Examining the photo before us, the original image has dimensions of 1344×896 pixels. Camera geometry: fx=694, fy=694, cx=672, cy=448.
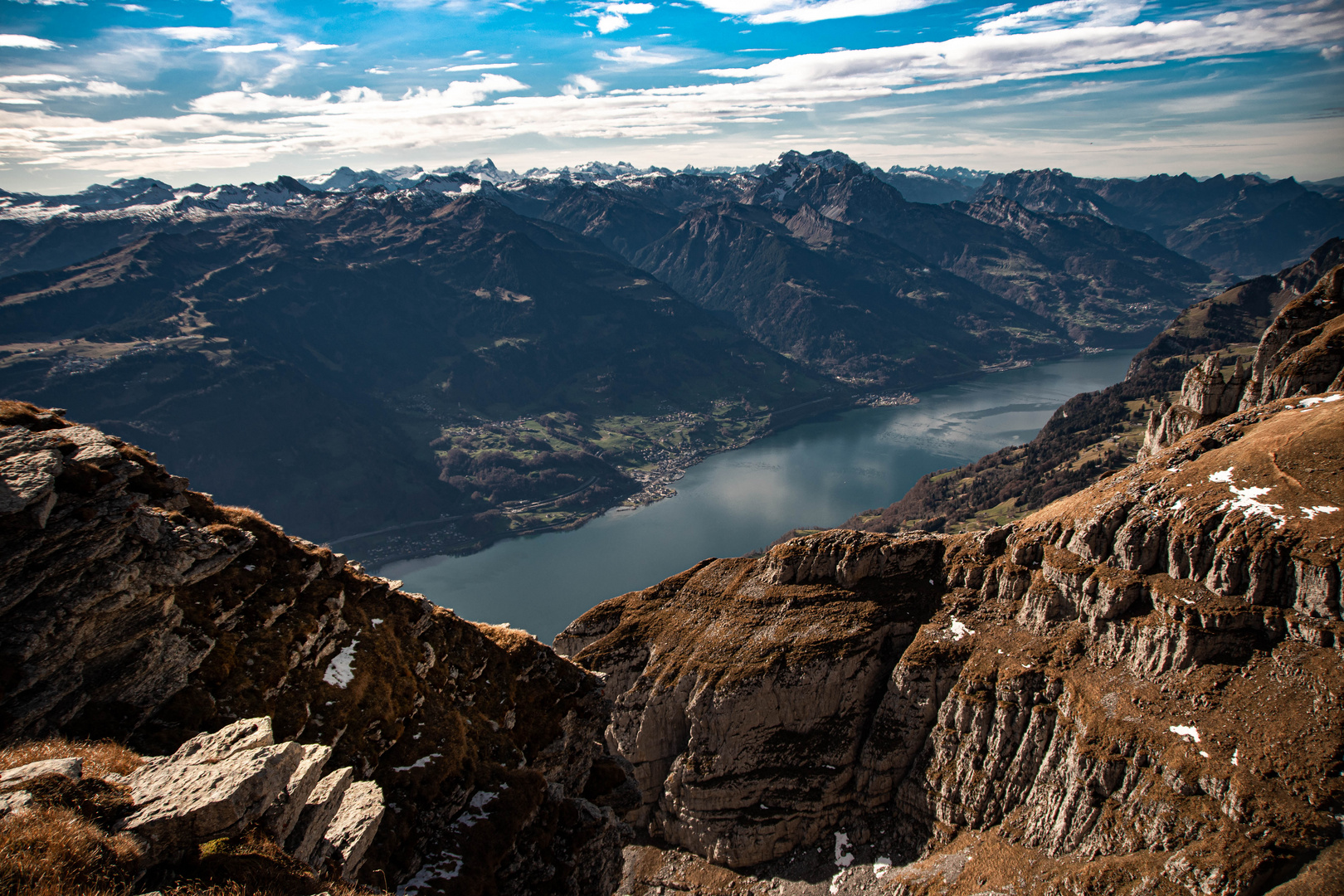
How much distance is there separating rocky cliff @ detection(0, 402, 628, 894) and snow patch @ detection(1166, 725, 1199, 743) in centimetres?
3433

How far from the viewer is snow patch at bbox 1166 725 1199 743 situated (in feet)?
138

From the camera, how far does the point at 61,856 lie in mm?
14961

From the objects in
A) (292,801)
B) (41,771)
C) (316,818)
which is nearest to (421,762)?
(316,818)

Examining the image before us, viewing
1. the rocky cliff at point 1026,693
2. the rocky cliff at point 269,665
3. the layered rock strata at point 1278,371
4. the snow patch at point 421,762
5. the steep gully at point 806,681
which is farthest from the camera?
the layered rock strata at point 1278,371

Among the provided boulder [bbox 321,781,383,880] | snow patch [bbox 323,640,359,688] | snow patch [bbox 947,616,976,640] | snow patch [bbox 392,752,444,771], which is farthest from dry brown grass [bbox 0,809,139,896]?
snow patch [bbox 947,616,976,640]

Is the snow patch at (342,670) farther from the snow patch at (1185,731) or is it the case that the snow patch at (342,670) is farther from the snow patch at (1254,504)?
the snow patch at (1254,504)

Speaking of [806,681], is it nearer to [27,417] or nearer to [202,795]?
[202,795]

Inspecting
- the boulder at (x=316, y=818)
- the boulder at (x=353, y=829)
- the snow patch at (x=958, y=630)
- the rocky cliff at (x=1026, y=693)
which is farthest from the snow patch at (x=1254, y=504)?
the boulder at (x=316, y=818)

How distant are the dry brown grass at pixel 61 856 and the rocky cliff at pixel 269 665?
415 centimetres

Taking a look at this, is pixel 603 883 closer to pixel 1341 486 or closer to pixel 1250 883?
pixel 1250 883

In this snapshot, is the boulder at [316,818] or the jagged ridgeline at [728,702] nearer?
the boulder at [316,818]

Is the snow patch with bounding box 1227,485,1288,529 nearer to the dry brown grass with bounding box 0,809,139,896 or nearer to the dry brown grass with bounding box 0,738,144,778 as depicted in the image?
the dry brown grass with bounding box 0,809,139,896

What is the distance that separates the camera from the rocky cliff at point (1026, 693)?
133 feet

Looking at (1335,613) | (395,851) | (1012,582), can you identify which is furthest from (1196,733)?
(395,851)
